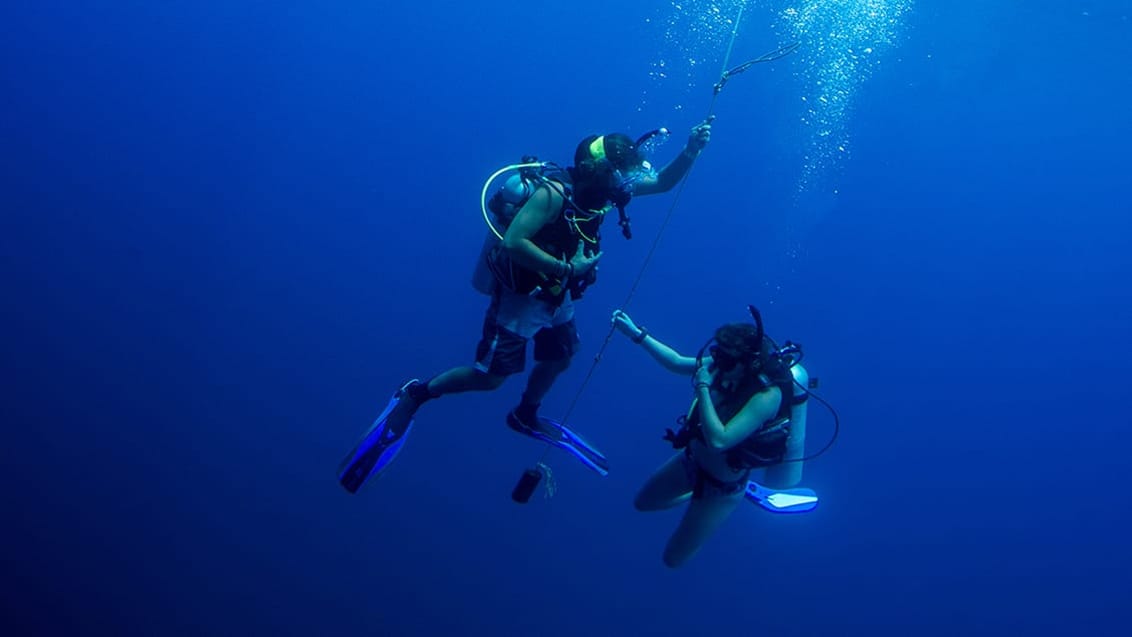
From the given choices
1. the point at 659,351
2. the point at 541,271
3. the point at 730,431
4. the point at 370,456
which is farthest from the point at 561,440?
the point at 541,271

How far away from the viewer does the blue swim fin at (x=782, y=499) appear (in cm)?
491

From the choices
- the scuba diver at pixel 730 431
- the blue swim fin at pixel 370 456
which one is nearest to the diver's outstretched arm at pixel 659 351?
the scuba diver at pixel 730 431

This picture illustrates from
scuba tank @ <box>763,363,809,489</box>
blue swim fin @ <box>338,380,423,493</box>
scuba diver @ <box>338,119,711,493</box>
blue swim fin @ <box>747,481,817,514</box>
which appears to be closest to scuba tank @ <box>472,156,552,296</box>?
scuba diver @ <box>338,119,711,493</box>

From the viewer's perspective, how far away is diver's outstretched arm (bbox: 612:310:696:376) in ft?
14.5

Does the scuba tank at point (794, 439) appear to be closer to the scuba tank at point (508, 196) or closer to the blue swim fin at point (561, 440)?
the blue swim fin at point (561, 440)

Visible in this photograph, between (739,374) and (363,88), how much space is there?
14.0 meters

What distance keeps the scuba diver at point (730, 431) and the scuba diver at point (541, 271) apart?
2.02ft

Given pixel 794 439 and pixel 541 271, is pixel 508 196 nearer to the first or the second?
pixel 541 271

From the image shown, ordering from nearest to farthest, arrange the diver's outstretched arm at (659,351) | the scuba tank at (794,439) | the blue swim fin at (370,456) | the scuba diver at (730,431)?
the scuba diver at (730,431) → the scuba tank at (794,439) → the diver's outstretched arm at (659,351) → the blue swim fin at (370,456)

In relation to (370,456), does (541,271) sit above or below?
above

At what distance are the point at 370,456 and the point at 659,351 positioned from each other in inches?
81.5

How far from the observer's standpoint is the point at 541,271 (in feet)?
12.0

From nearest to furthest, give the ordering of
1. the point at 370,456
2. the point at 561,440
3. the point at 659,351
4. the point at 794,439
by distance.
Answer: the point at 794,439 → the point at 659,351 → the point at 370,456 → the point at 561,440

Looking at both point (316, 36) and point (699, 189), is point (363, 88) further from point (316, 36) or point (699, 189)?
point (699, 189)
